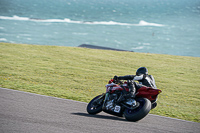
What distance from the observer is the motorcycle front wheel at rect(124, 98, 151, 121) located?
7.17 m

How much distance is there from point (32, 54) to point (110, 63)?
6.64 meters

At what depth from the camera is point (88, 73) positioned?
56.0 ft

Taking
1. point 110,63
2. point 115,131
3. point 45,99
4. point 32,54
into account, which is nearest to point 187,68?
point 110,63

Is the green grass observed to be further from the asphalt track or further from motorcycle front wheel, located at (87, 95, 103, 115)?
motorcycle front wheel, located at (87, 95, 103, 115)

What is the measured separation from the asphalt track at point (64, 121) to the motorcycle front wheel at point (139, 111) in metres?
0.17

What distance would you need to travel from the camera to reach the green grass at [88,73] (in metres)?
11.9

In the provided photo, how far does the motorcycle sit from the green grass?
229 centimetres

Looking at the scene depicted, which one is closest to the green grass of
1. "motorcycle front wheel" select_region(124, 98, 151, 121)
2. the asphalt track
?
the asphalt track

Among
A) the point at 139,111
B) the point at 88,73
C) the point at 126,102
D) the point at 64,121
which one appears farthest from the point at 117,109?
the point at 88,73

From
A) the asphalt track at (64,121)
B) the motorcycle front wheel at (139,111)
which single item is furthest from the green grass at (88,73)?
the motorcycle front wheel at (139,111)

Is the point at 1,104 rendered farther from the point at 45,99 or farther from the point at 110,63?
the point at 110,63

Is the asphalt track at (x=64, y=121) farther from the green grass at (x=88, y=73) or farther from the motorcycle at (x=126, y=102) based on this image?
the green grass at (x=88, y=73)

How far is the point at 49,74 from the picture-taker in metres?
16.0

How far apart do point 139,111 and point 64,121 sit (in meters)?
2.08
